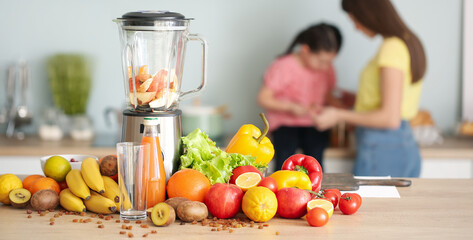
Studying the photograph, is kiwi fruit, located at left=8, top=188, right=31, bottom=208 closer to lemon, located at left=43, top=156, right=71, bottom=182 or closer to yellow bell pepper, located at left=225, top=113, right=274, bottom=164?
lemon, located at left=43, top=156, right=71, bottom=182

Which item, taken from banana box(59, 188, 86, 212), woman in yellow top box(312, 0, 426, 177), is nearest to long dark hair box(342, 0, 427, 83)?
woman in yellow top box(312, 0, 426, 177)

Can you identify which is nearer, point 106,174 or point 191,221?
point 191,221

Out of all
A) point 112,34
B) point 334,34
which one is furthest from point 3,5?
point 334,34

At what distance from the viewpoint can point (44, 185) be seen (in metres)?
1.48

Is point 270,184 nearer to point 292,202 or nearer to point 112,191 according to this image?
point 292,202

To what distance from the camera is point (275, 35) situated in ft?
11.0

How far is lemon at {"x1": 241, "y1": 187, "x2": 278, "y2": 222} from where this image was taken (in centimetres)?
133

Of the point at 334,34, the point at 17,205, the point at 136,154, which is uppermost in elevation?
the point at 334,34

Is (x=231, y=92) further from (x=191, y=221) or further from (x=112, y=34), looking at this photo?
(x=191, y=221)

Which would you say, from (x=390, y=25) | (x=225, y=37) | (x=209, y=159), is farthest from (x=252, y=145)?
(x=225, y=37)

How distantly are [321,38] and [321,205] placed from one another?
1.73m

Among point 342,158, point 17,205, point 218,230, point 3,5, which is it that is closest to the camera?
point 218,230

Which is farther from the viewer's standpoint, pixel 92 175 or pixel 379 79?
pixel 379 79

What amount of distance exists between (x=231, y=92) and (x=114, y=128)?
660 millimetres
